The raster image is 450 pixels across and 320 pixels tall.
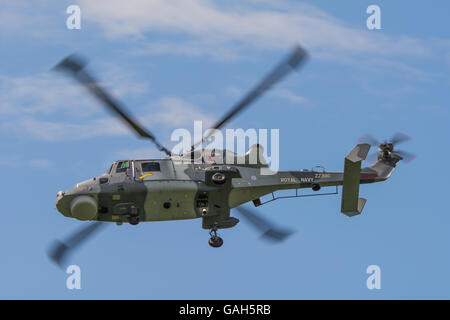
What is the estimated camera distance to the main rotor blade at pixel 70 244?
1086 inches

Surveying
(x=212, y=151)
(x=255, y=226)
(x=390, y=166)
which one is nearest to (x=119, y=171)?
(x=212, y=151)

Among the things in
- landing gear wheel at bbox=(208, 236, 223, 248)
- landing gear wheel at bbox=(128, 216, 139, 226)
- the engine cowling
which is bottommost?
landing gear wheel at bbox=(208, 236, 223, 248)

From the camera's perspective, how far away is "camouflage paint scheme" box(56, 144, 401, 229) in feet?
88.6

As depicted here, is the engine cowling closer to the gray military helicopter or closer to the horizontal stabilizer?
the gray military helicopter

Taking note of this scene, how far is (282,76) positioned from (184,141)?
4320 mm

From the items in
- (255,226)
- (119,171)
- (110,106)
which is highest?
(110,106)

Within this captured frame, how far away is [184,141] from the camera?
93.5 ft

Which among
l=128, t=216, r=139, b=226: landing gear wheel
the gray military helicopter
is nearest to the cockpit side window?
the gray military helicopter

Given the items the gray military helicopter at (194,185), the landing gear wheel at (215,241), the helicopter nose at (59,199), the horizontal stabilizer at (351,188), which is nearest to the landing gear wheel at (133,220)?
the gray military helicopter at (194,185)

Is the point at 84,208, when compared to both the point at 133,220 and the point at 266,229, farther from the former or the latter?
the point at 266,229

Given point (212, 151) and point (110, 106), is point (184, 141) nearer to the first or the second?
point (212, 151)

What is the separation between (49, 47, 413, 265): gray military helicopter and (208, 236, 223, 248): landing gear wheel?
0.02 m

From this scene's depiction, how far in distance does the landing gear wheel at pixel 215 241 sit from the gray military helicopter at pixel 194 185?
0.02 meters

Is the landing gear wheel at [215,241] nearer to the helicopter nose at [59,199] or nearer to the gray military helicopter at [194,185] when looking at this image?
the gray military helicopter at [194,185]
